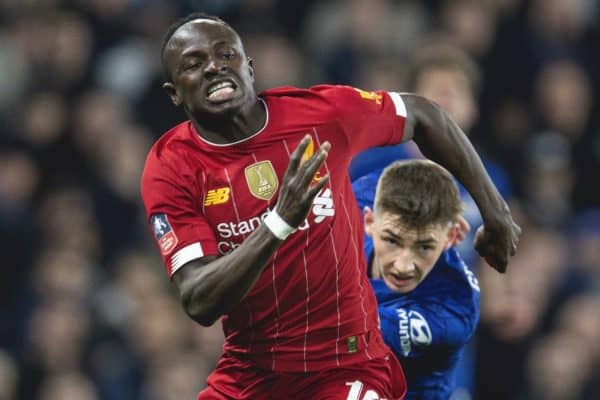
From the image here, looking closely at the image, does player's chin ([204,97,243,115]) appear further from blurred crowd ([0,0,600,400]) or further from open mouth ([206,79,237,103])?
blurred crowd ([0,0,600,400])

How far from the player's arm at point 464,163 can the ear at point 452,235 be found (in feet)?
0.67

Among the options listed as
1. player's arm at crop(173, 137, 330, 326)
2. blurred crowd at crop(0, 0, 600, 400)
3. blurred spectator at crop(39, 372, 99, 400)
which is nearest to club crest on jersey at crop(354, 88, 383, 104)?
player's arm at crop(173, 137, 330, 326)

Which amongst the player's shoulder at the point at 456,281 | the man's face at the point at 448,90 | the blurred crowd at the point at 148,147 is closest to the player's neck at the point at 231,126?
the player's shoulder at the point at 456,281

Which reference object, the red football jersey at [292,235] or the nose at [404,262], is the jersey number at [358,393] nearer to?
the red football jersey at [292,235]

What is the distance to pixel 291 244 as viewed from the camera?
4617 millimetres

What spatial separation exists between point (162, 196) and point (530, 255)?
16.8 feet

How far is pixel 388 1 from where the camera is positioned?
36.5 ft

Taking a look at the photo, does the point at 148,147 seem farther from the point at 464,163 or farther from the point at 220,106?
the point at 220,106

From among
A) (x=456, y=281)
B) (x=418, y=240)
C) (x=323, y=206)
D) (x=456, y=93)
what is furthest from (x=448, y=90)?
(x=323, y=206)

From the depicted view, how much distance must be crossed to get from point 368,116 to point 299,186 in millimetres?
704

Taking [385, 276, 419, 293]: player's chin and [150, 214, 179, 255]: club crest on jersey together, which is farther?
[385, 276, 419, 293]: player's chin

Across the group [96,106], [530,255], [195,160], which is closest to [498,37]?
[530,255]

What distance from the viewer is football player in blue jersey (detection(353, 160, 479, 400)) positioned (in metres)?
5.07

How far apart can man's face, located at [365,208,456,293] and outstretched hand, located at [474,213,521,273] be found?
0.55 feet
